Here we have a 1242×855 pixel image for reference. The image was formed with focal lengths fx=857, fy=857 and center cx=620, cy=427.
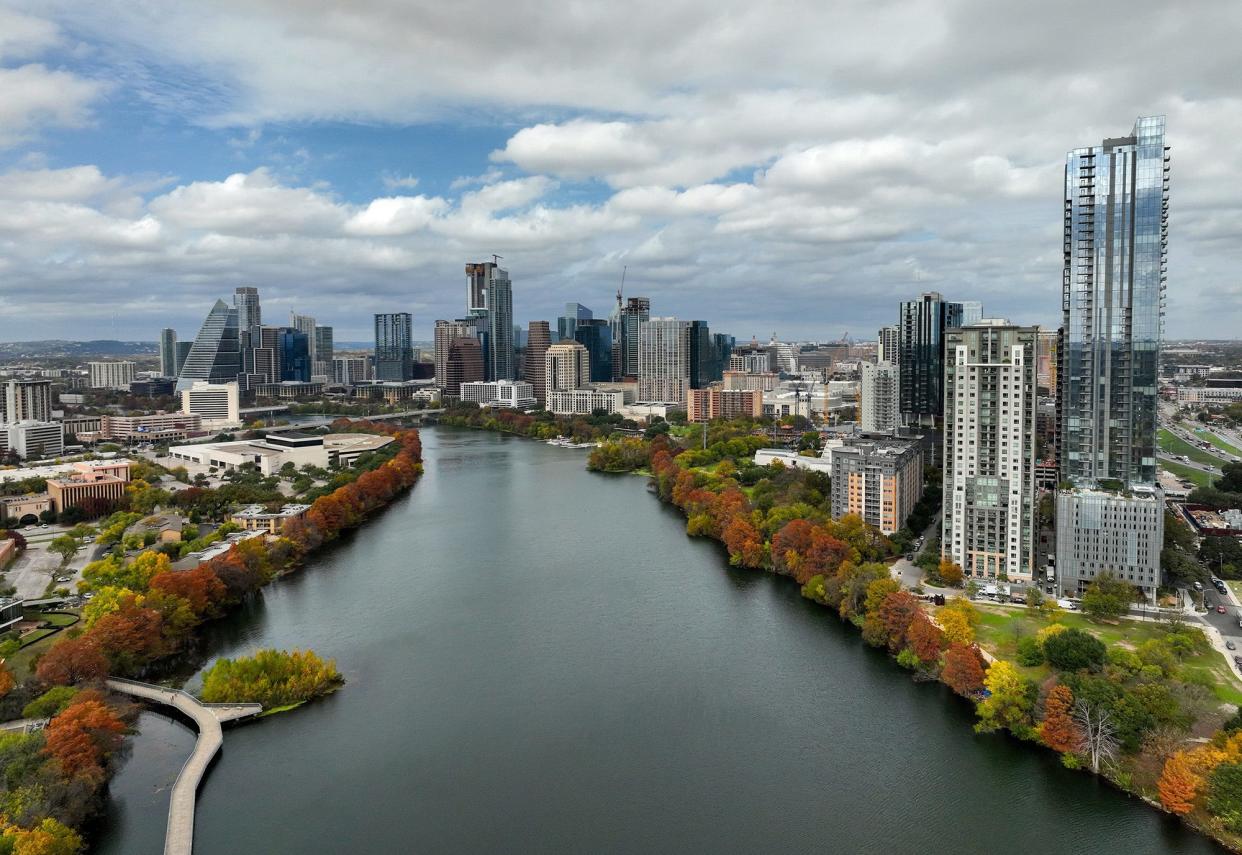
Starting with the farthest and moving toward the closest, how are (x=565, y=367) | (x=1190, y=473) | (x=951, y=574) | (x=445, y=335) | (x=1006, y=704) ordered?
(x=445, y=335) → (x=565, y=367) → (x=1190, y=473) → (x=951, y=574) → (x=1006, y=704)

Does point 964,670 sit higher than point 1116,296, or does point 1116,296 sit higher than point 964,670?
point 1116,296

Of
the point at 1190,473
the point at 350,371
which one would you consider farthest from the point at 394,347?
the point at 1190,473

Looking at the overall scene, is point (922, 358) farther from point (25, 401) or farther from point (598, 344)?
point (25, 401)

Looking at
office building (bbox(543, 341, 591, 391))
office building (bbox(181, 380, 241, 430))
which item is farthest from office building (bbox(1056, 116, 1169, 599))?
office building (bbox(181, 380, 241, 430))

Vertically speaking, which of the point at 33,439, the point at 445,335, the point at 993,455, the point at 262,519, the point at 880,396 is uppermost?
the point at 445,335

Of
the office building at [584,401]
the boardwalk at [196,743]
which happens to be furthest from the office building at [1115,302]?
the office building at [584,401]

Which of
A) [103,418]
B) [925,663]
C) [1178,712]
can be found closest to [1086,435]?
[925,663]

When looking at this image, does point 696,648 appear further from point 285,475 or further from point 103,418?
point 103,418
